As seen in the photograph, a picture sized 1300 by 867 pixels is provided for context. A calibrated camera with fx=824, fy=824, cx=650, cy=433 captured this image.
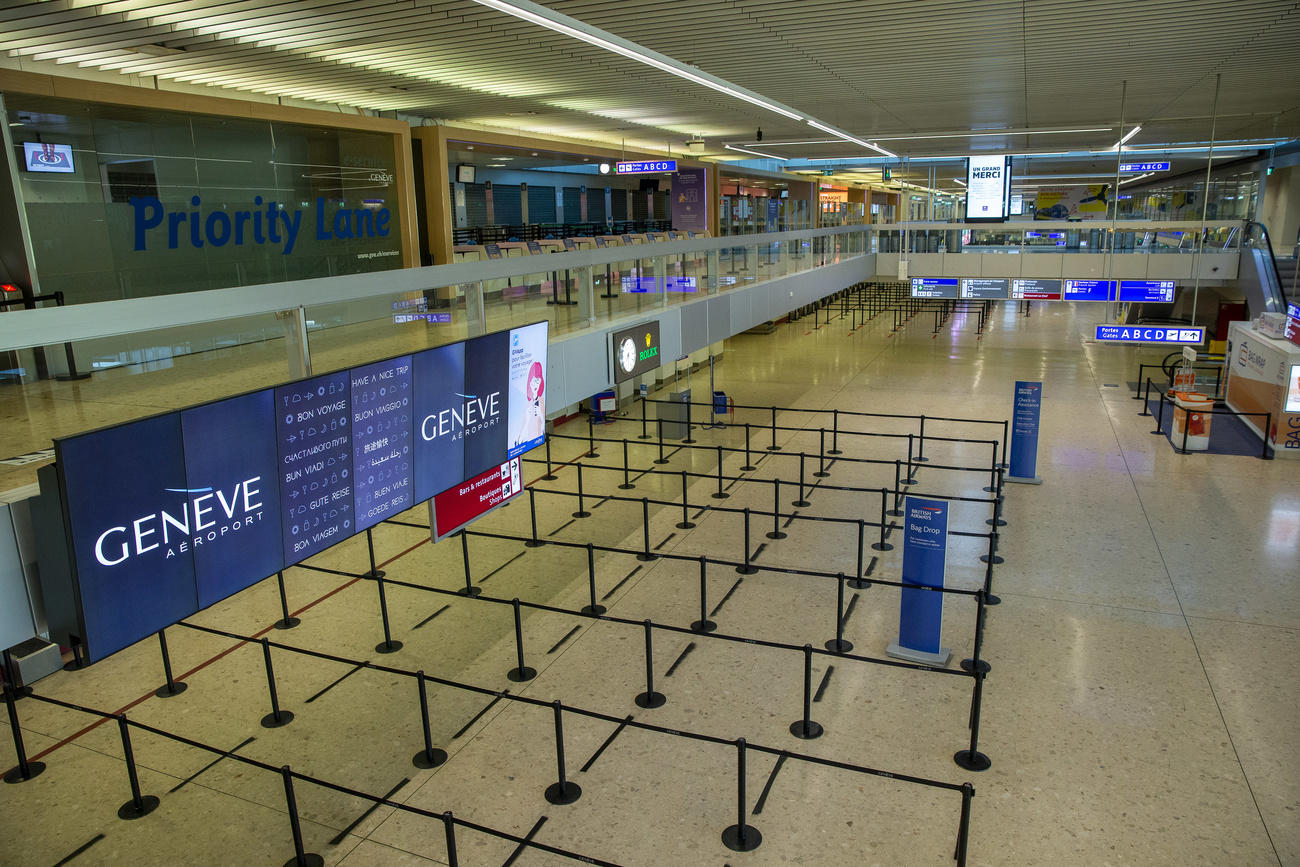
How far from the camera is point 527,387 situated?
7.90 metres

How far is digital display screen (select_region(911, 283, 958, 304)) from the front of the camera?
850 inches

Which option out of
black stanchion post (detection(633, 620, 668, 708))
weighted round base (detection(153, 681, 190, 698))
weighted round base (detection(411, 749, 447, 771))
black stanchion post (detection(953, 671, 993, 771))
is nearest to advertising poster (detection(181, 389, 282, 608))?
weighted round base (detection(411, 749, 447, 771))

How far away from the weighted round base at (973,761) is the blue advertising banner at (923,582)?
1442 millimetres

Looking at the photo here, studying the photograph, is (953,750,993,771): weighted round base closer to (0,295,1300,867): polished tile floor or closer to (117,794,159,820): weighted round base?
(0,295,1300,867): polished tile floor

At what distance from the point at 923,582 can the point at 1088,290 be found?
36.1 feet

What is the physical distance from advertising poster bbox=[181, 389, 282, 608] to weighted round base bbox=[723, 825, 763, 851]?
350cm

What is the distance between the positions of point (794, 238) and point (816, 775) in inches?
611

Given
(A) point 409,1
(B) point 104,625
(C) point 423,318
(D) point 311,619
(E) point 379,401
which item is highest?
(A) point 409,1

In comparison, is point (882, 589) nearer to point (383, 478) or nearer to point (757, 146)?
point (383, 478)

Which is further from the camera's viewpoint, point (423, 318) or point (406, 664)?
point (406, 664)

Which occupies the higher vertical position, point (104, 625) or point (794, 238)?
point (794, 238)

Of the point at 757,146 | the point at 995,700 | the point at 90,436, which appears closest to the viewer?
the point at 90,436

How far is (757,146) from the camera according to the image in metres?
22.7

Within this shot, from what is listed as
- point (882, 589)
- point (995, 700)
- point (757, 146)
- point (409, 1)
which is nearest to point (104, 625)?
point (409, 1)
